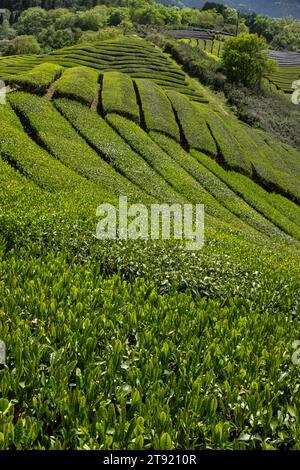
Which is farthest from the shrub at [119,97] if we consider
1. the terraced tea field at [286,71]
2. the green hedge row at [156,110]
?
the terraced tea field at [286,71]

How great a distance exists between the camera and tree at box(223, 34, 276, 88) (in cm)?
8044

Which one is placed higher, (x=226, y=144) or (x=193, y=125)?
(x=193, y=125)

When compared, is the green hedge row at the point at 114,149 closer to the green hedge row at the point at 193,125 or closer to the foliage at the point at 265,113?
the green hedge row at the point at 193,125

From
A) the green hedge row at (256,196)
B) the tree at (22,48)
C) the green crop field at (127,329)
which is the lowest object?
the green hedge row at (256,196)

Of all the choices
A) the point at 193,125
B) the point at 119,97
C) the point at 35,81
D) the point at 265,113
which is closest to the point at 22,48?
the point at 265,113

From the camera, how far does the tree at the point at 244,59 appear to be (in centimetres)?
8044

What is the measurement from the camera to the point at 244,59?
8031cm

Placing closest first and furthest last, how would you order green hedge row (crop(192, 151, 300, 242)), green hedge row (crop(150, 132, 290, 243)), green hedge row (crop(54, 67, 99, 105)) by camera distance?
green hedge row (crop(150, 132, 290, 243)) → green hedge row (crop(192, 151, 300, 242)) → green hedge row (crop(54, 67, 99, 105))

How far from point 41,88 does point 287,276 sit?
35.3 meters

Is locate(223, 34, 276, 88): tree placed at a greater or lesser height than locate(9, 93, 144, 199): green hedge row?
greater

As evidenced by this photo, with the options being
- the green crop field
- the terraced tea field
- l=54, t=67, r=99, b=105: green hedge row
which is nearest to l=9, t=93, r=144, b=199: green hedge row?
the green crop field

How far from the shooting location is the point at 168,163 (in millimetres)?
38031

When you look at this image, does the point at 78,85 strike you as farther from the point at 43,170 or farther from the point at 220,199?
the point at 43,170

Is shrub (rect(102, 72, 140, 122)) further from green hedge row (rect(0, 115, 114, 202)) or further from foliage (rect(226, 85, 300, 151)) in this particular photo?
foliage (rect(226, 85, 300, 151))
